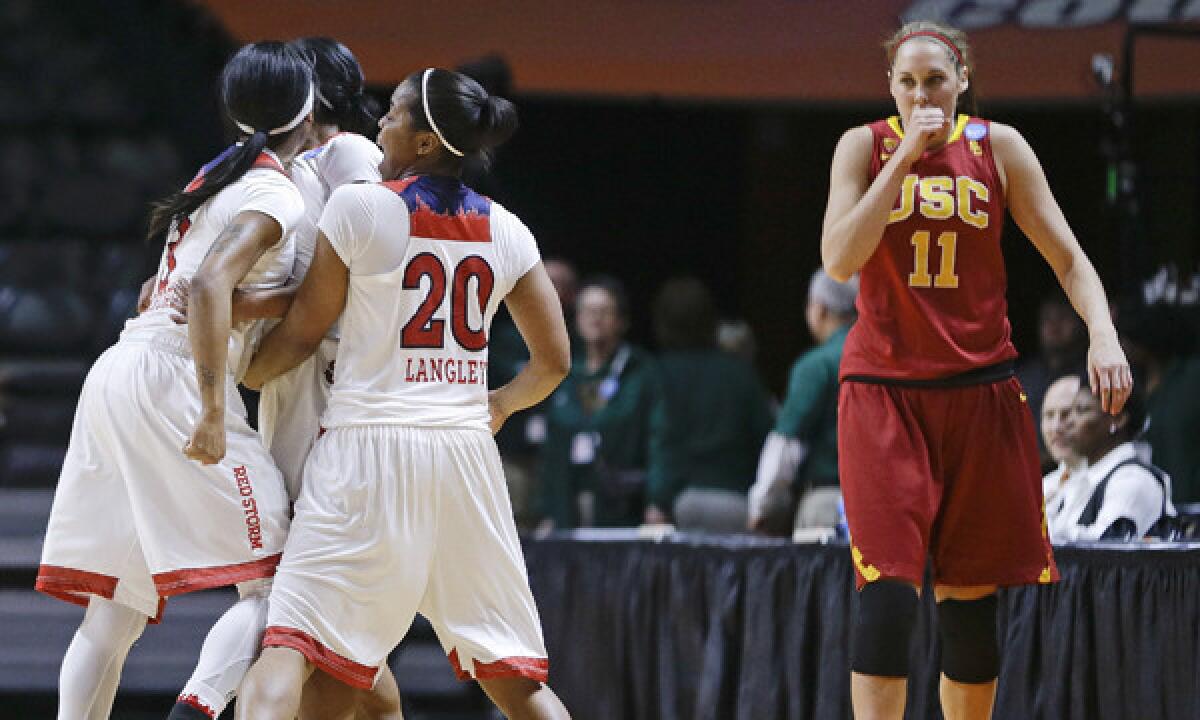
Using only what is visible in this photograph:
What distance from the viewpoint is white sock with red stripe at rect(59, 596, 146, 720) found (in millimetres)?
4062

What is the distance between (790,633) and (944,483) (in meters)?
1.29

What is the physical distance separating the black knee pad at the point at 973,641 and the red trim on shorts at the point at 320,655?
140 centimetres

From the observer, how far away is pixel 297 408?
158 inches

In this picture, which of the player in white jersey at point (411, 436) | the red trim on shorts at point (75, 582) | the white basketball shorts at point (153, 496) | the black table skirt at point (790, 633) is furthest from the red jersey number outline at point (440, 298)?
the black table skirt at point (790, 633)

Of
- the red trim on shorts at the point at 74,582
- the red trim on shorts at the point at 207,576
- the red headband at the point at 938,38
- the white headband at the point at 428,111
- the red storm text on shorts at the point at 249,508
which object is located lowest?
the red trim on shorts at the point at 74,582

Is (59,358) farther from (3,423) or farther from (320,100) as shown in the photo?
(320,100)

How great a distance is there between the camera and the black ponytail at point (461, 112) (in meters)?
3.77

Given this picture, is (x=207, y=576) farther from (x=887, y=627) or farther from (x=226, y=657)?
(x=887, y=627)

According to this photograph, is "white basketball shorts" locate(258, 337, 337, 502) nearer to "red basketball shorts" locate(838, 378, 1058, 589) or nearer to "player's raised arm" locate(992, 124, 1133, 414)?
"red basketball shorts" locate(838, 378, 1058, 589)

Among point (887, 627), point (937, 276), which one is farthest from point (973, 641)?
point (937, 276)

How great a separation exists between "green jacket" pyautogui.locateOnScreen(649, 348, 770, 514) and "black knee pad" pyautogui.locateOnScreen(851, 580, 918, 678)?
348 centimetres

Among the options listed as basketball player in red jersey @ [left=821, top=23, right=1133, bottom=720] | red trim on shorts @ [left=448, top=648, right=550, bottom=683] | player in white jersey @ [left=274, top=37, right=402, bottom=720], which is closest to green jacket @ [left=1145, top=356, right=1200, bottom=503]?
basketball player in red jersey @ [left=821, top=23, right=1133, bottom=720]

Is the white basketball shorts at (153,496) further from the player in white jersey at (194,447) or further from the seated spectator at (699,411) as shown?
the seated spectator at (699,411)

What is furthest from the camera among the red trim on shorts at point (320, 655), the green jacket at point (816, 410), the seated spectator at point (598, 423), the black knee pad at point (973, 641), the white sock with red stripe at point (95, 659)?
the seated spectator at point (598, 423)
